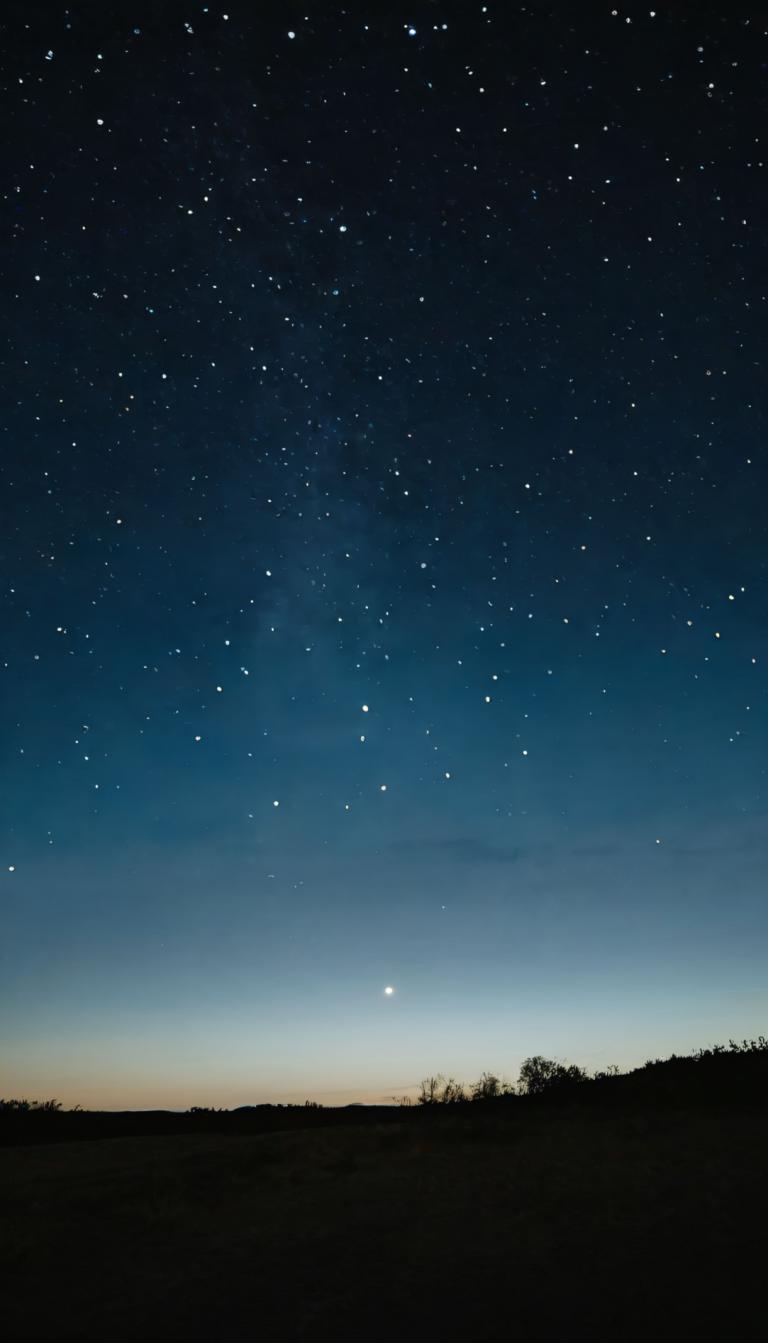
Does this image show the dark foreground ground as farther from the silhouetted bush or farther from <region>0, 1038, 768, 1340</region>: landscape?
the silhouetted bush

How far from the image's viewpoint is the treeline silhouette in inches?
517

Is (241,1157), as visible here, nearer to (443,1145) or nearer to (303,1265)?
(443,1145)

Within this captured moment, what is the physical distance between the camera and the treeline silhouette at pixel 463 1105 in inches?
517

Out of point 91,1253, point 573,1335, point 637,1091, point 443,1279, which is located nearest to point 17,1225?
point 91,1253

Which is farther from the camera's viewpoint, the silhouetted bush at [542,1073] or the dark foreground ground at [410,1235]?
the silhouetted bush at [542,1073]

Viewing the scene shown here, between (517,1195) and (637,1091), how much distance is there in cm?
602

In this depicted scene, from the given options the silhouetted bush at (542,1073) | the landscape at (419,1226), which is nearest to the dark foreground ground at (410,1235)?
the landscape at (419,1226)

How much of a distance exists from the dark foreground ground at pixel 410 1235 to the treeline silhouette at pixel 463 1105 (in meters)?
1.43

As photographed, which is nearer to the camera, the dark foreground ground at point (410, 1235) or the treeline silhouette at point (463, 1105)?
the dark foreground ground at point (410, 1235)

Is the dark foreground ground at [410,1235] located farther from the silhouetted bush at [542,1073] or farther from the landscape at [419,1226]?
the silhouetted bush at [542,1073]

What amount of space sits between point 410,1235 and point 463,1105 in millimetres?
8593

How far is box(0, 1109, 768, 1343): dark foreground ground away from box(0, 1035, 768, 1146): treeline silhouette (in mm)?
1429

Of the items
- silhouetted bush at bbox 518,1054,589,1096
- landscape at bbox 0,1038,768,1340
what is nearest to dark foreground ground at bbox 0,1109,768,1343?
landscape at bbox 0,1038,768,1340

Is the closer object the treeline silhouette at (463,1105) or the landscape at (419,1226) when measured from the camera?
the landscape at (419,1226)
